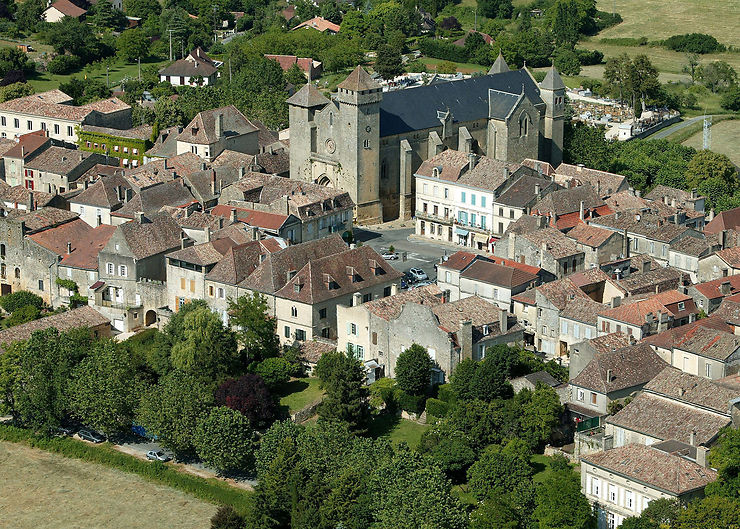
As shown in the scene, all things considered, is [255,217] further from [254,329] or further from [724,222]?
[724,222]

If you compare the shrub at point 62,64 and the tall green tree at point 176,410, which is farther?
the shrub at point 62,64

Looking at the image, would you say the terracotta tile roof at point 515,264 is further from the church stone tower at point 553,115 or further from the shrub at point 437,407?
the church stone tower at point 553,115

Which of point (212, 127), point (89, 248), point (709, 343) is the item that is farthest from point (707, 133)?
point (89, 248)

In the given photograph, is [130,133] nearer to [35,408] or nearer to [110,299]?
[110,299]

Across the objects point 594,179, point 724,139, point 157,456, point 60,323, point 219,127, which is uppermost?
point 219,127

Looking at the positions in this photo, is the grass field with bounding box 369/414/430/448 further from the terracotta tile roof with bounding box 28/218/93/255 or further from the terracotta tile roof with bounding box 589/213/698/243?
the terracotta tile roof with bounding box 28/218/93/255

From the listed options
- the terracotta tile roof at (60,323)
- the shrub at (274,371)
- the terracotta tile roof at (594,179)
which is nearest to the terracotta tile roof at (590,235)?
the terracotta tile roof at (594,179)
